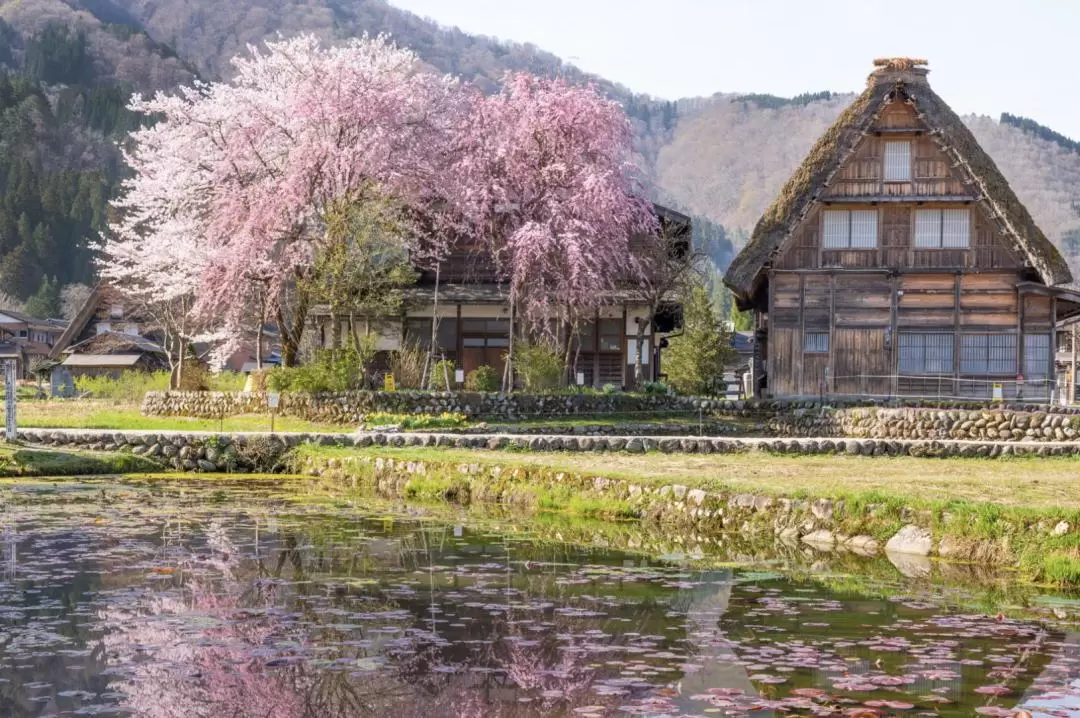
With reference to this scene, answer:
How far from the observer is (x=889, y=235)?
128 feet

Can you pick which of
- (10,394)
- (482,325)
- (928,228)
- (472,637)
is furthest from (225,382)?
(472,637)

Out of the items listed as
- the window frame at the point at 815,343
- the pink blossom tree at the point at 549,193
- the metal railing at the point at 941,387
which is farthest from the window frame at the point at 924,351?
the pink blossom tree at the point at 549,193

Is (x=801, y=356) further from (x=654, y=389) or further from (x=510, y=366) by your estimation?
(x=510, y=366)

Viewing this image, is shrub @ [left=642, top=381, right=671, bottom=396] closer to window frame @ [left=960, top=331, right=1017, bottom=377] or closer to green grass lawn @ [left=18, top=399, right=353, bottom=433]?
window frame @ [left=960, top=331, right=1017, bottom=377]

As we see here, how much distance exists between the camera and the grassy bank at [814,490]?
1442 cm

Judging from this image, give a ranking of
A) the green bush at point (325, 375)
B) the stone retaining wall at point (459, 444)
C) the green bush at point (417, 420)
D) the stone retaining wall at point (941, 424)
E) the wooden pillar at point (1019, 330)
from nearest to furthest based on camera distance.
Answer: the stone retaining wall at point (459, 444)
the stone retaining wall at point (941, 424)
the green bush at point (417, 420)
the green bush at point (325, 375)
the wooden pillar at point (1019, 330)

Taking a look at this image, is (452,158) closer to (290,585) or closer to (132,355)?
(290,585)

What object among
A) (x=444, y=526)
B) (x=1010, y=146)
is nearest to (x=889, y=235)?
(x=444, y=526)

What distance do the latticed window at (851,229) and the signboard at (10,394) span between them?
2323 centimetres

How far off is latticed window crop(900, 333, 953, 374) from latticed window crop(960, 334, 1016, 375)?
42 cm

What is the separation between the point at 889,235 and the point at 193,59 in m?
176

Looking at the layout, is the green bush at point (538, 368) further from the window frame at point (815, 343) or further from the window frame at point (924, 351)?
the window frame at point (924, 351)

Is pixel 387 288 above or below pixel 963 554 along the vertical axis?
above

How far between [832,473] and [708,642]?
10825 millimetres
